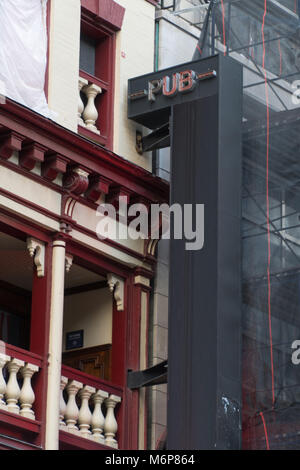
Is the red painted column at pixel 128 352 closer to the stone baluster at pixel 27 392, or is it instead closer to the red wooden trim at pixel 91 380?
the red wooden trim at pixel 91 380

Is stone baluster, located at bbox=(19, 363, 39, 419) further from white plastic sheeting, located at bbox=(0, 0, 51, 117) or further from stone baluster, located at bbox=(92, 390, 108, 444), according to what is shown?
white plastic sheeting, located at bbox=(0, 0, 51, 117)

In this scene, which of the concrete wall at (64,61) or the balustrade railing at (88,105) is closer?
the concrete wall at (64,61)

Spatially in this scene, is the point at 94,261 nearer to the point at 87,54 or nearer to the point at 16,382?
the point at 16,382

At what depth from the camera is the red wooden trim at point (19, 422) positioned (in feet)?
72.4

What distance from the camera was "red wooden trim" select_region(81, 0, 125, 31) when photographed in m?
25.5

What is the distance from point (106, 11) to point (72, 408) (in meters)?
6.64

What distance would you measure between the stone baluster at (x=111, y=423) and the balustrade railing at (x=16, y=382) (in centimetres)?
167

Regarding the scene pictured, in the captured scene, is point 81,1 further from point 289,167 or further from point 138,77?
point 289,167

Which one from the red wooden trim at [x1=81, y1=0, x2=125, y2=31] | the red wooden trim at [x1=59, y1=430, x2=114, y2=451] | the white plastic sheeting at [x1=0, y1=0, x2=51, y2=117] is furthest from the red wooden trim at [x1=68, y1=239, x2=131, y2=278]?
the red wooden trim at [x1=81, y1=0, x2=125, y2=31]

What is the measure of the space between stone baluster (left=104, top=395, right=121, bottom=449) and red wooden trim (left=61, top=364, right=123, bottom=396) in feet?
0.37

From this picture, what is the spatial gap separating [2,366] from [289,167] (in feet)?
17.6

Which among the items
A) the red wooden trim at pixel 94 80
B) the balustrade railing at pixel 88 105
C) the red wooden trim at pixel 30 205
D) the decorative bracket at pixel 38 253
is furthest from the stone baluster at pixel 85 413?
the red wooden trim at pixel 94 80

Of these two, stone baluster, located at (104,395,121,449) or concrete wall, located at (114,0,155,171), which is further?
concrete wall, located at (114,0,155,171)

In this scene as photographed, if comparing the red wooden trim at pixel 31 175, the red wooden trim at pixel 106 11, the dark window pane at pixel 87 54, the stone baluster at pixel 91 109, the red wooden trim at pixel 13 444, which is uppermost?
the red wooden trim at pixel 106 11
